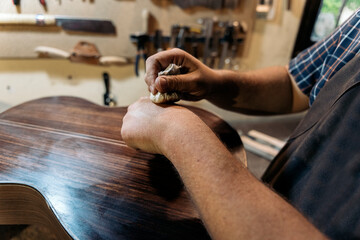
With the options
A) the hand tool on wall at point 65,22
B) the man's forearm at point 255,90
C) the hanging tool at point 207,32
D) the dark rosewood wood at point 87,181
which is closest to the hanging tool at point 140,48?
the hand tool on wall at point 65,22

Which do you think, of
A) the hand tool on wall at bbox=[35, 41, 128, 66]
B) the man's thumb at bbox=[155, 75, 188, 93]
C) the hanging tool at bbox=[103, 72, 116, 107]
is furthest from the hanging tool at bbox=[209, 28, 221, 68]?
the man's thumb at bbox=[155, 75, 188, 93]

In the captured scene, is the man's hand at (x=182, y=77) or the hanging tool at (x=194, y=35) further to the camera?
the hanging tool at (x=194, y=35)

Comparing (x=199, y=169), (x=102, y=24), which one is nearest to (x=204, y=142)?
(x=199, y=169)

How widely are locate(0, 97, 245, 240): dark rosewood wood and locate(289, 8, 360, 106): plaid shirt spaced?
34 cm

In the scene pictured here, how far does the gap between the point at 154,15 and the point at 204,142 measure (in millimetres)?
1410

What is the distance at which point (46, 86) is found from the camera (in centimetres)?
154

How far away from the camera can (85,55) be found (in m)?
1.53

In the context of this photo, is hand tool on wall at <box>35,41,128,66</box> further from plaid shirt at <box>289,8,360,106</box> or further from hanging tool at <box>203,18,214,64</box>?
plaid shirt at <box>289,8,360,106</box>

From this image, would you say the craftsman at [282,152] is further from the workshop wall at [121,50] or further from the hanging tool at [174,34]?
the hanging tool at [174,34]

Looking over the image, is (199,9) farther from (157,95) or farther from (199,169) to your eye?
(199,169)

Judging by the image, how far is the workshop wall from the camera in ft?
3.32

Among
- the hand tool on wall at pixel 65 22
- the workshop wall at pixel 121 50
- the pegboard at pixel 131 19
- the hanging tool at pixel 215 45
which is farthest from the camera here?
the hanging tool at pixel 215 45

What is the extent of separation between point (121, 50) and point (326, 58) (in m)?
1.30

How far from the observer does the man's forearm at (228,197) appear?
0.35 meters
